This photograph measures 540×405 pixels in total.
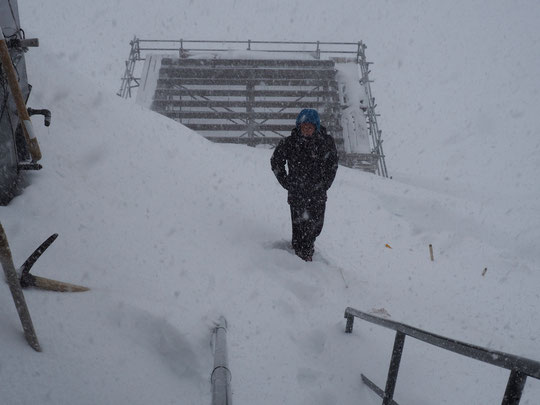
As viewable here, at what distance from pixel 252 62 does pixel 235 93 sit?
6.35ft

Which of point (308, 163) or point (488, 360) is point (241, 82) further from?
point (488, 360)

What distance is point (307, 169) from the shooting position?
4113 mm

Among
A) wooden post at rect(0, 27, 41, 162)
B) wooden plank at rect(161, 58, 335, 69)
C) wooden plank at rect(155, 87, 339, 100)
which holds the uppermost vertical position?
wooden plank at rect(161, 58, 335, 69)

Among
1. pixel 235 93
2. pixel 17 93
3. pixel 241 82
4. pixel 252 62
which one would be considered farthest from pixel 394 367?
pixel 252 62

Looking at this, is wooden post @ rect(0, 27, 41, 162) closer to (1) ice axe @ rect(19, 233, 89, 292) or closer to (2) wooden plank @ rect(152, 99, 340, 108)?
(1) ice axe @ rect(19, 233, 89, 292)

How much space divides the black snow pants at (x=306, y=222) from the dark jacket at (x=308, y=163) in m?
0.08

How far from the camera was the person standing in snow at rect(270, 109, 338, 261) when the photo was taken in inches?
160

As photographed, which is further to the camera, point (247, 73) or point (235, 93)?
point (247, 73)

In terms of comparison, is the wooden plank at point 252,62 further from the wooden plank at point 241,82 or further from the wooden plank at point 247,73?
the wooden plank at point 241,82

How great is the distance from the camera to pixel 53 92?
5.56 metres

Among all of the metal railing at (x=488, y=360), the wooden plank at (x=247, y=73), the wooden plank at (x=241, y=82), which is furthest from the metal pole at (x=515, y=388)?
the wooden plank at (x=247, y=73)

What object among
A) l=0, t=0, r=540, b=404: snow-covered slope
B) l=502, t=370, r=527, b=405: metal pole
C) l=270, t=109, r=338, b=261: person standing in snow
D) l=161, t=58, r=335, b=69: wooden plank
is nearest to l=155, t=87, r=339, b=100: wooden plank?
l=161, t=58, r=335, b=69: wooden plank

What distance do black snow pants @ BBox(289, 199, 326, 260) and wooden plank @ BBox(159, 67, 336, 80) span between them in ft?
44.3

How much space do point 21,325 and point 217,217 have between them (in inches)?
121
